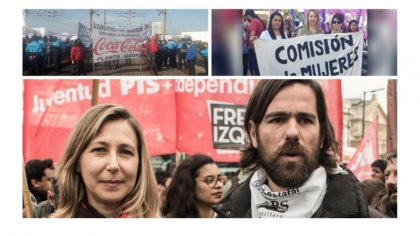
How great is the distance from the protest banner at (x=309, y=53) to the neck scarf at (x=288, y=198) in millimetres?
865

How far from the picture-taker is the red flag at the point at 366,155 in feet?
26.8

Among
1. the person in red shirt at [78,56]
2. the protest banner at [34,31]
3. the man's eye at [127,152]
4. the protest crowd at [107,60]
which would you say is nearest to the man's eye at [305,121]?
the protest crowd at [107,60]

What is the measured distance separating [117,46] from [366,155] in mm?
2366

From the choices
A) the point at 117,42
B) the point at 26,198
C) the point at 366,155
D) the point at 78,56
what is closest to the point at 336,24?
the point at 366,155

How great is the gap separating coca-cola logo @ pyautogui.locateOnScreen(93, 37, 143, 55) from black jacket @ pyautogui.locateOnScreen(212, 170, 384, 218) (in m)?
1.51

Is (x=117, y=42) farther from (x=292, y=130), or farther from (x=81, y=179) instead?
(x=292, y=130)

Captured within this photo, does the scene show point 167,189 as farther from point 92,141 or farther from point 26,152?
→ point 26,152

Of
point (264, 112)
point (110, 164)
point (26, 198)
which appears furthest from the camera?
point (26, 198)

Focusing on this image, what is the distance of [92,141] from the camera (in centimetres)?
802

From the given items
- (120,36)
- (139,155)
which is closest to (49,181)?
(139,155)

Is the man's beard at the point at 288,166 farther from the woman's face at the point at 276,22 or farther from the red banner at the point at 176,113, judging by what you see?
the woman's face at the point at 276,22

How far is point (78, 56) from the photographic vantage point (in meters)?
8.16

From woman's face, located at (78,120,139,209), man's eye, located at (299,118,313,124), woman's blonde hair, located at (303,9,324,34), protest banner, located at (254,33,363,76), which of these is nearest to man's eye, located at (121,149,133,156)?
woman's face, located at (78,120,139,209)
